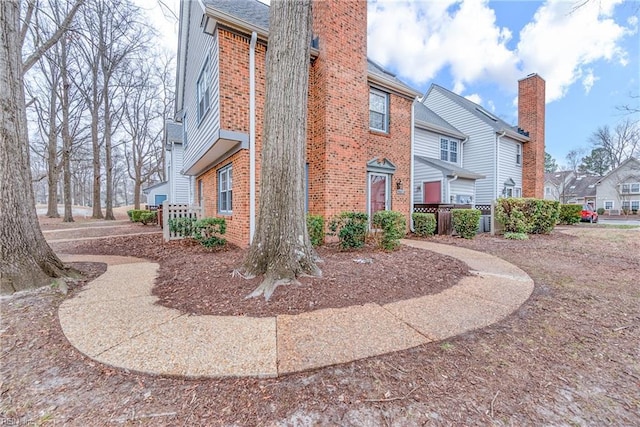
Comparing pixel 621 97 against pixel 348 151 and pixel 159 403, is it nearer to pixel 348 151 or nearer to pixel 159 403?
pixel 348 151

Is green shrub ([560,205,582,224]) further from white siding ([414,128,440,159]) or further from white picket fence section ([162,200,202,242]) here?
white picket fence section ([162,200,202,242])

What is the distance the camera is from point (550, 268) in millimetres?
5617

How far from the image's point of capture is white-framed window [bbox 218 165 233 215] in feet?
28.1

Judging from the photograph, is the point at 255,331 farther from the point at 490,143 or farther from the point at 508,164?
the point at 508,164

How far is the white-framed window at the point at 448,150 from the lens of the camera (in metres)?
15.7

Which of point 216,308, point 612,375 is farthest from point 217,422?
point 612,375

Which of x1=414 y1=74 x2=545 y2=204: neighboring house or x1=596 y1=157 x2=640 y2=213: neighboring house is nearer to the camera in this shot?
x1=414 y1=74 x2=545 y2=204: neighboring house

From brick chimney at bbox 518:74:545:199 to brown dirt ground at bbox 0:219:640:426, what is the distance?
17.4 meters

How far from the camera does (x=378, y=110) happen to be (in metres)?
9.65

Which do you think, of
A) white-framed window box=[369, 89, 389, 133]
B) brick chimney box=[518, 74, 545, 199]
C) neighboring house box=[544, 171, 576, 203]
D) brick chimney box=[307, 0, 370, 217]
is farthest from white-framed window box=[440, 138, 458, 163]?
neighboring house box=[544, 171, 576, 203]

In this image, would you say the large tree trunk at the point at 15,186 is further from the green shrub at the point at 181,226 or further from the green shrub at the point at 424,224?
the green shrub at the point at 424,224

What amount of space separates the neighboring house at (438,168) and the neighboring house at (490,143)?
53 mm

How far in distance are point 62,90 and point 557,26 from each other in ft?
89.7

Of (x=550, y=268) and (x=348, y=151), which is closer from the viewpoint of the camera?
(x=550, y=268)
